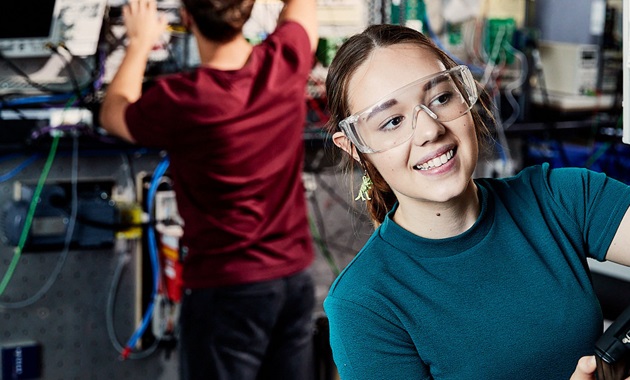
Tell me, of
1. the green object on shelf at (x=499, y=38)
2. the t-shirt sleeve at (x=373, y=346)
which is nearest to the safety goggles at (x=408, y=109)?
the t-shirt sleeve at (x=373, y=346)

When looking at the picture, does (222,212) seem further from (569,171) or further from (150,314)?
(569,171)

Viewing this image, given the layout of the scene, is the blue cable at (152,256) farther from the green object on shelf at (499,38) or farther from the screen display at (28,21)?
the green object on shelf at (499,38)

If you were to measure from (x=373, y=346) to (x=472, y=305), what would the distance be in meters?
0.15

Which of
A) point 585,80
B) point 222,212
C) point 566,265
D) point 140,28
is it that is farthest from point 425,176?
point 585,80

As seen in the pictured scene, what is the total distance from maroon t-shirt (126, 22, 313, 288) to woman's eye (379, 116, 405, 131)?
975 mm

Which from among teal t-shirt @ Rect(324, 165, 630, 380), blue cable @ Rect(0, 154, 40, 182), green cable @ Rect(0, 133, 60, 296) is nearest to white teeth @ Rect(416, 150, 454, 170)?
teal t-shirt @ Rect(324, 165, 630, 380)

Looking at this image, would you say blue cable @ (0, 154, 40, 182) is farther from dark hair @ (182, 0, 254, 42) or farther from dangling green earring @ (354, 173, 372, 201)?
dangling green earring @ (354, 173, 372, 201)

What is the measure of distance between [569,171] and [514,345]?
289 millimetres

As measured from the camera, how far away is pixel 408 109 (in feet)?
3.87

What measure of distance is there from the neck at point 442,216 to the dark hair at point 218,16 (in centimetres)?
109

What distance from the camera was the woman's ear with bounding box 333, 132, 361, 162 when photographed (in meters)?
1.29

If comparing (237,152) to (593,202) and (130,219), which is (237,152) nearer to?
(130,219)

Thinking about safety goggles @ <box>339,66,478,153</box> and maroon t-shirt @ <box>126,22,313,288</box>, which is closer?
safety goggles @ <box>339,66,478,153</box>

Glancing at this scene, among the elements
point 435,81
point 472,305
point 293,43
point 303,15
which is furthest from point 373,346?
point 303,15
